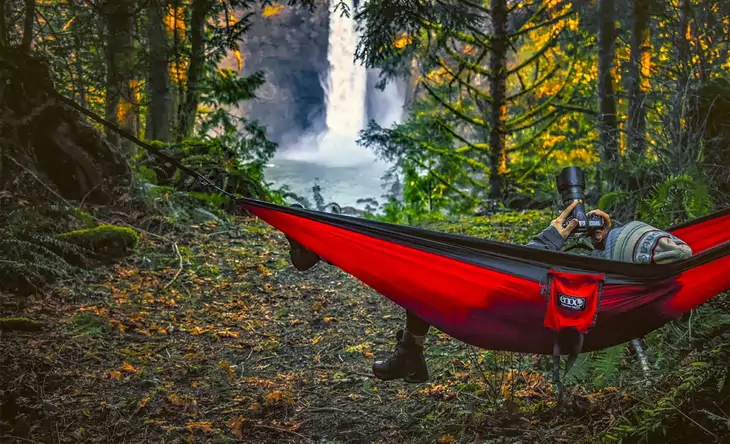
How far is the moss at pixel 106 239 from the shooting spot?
4117 mm

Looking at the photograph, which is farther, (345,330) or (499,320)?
(345,330)

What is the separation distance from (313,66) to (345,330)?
27439 millimetres

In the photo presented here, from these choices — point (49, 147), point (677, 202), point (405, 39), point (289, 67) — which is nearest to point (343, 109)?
point (289, 67)

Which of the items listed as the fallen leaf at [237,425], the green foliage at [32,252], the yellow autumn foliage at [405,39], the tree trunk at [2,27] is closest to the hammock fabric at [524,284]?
the fallen leaf at [237,425]

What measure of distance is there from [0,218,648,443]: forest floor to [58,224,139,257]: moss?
13 centimetres

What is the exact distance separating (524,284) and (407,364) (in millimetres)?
715

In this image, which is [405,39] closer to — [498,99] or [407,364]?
[498,99]

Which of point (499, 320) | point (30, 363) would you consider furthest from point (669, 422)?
point (30, 363)

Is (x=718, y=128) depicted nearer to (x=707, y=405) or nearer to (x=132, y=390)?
(x=707, y=405)

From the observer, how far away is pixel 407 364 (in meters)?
2.35

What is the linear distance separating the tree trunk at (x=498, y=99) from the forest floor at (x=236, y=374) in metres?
3.85

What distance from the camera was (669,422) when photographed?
159cm

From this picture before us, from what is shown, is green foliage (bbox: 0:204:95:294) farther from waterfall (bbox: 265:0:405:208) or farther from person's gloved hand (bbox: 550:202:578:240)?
waterfall (bbox: 265:0:405:208)

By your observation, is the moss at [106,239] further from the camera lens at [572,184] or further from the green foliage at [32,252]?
the camera lens at [572,184]
